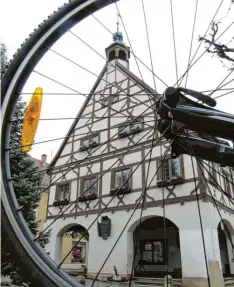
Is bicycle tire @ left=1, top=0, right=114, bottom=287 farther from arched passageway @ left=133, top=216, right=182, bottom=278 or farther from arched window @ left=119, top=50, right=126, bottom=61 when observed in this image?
arched window @ left=119, top=50, right=126, bottom=61

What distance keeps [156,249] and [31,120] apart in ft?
35.7

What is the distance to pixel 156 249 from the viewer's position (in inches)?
452

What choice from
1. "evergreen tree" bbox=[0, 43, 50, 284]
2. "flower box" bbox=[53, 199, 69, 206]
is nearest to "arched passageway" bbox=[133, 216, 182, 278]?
"flower box" bbox=[53, 199, 69, 206]

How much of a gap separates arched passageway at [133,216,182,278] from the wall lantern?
3.41ft

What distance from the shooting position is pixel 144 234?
12.1m

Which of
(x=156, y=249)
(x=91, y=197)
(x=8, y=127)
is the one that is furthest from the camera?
(x=91, y=197)

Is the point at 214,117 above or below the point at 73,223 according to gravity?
below

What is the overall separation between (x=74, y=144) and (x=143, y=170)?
4225 mm

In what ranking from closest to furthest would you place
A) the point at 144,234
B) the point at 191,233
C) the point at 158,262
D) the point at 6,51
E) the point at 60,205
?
the point at 6,51
the point at 191,233
the point at 158,262
the point at 144,234
the point at 60,205

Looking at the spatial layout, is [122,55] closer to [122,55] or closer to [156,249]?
[122,55]

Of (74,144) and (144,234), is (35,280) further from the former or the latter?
(74,144)

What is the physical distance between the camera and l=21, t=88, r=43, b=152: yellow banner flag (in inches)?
63.5

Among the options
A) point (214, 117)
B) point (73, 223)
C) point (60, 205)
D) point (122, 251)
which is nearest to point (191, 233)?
point (122, 251)

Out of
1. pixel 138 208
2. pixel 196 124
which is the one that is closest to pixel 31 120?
pixel 196 124
